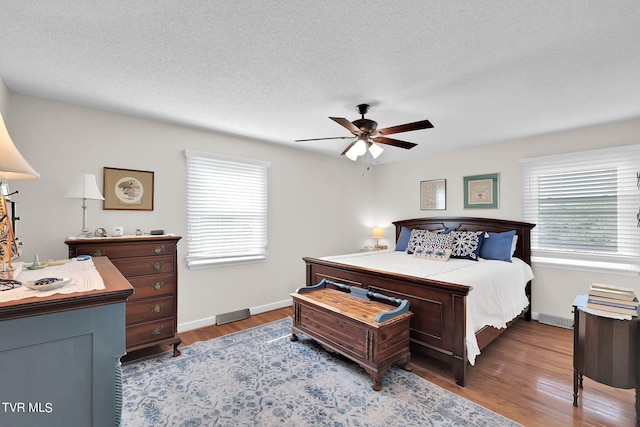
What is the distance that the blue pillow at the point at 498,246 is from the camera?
3648 mm

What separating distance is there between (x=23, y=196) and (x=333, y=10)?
302cm

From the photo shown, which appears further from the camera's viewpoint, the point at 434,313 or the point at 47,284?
the point at 434,313

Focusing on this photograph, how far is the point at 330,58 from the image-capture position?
197cm

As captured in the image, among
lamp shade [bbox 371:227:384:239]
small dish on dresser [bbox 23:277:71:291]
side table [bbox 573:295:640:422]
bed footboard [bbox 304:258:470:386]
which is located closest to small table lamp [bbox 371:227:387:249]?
lamp shade [bbox 371:227:384:239]

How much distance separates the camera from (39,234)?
2605 millimetres

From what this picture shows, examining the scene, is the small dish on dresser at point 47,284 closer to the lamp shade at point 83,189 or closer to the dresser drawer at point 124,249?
the dresser drawer at point 124,249

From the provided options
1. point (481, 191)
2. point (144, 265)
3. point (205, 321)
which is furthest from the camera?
point (481, 191)

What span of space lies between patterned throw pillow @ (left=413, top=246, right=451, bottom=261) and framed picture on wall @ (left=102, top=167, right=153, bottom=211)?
335 centimetres

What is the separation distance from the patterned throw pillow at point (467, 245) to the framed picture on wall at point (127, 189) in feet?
12.3

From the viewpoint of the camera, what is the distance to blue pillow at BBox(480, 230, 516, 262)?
3.65 m

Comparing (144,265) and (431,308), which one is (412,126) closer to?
(431,308)

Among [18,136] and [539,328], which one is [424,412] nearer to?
[539,328]

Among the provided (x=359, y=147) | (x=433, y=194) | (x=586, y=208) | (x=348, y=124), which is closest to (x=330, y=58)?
(x=348, y=124)

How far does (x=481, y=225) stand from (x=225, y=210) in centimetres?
362
